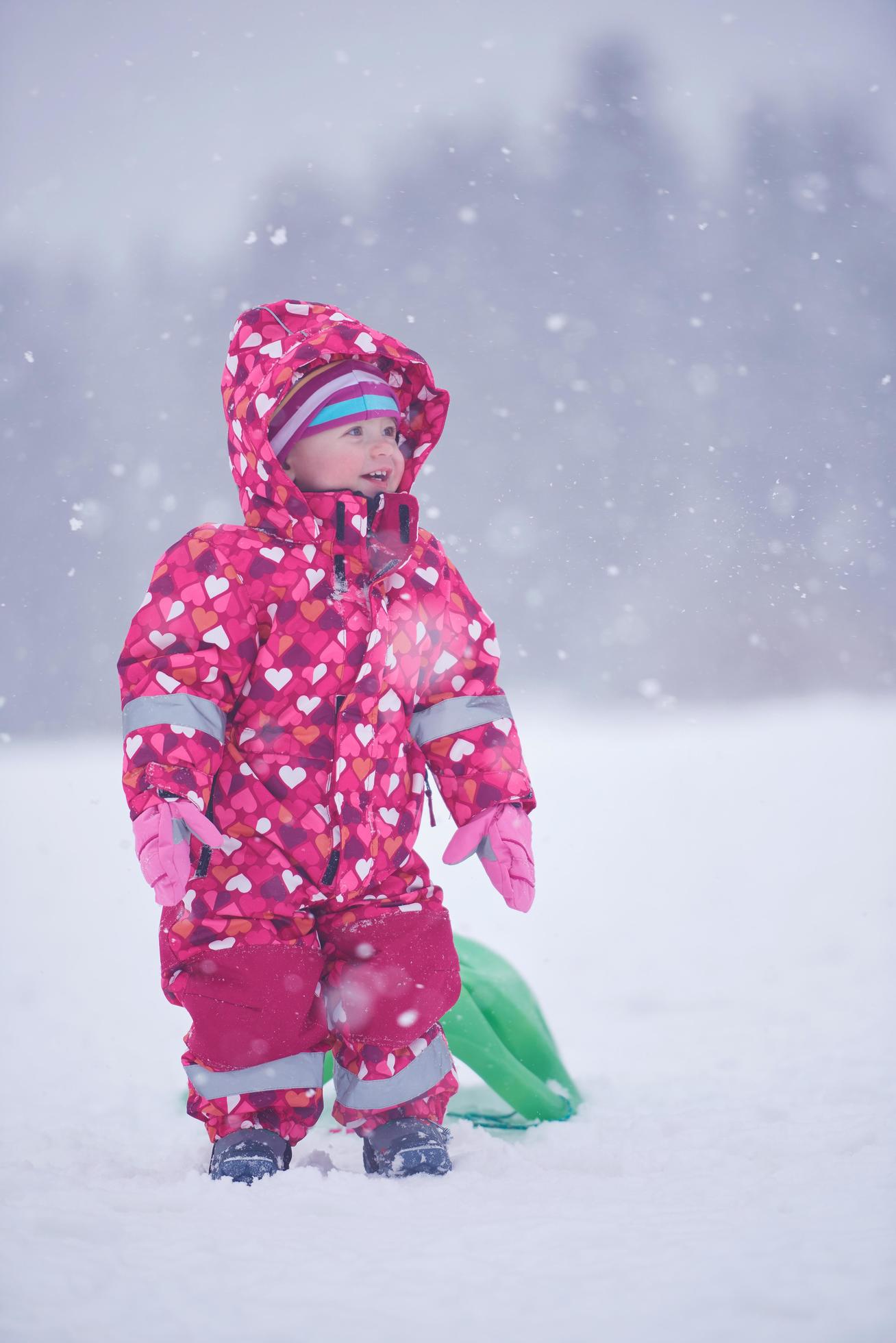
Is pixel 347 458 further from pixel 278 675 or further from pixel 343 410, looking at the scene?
pixel 278 675

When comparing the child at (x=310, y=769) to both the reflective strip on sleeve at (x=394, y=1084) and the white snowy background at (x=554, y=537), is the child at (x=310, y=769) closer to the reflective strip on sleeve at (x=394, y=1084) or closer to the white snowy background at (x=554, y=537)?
the reflective strip on sleeve at (x=394, y=1084)

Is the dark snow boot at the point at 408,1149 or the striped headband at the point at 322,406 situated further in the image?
the striped headband at the point at 322,406

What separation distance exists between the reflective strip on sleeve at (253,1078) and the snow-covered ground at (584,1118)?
0.31 feet

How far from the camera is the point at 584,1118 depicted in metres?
1.49

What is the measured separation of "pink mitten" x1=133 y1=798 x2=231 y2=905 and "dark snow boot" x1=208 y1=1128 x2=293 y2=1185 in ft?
0.94

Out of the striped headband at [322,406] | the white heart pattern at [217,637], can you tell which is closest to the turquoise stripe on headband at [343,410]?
the striped headband at [322,406]

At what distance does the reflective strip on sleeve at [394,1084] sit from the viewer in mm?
1243

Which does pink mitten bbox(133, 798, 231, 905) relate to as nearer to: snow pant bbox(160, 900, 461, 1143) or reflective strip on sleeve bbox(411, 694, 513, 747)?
snow pant bbox(160, 900, 461, 1143)

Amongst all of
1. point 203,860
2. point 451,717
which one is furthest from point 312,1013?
point 451,717

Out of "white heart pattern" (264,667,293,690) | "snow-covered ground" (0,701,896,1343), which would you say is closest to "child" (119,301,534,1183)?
"white heart pattern" (264,667,293,690)

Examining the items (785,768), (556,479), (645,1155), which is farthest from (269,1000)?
(556,479)

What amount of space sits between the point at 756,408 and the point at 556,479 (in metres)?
0.93

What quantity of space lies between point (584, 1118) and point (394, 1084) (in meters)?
0.39

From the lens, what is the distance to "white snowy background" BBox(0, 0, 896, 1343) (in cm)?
110
